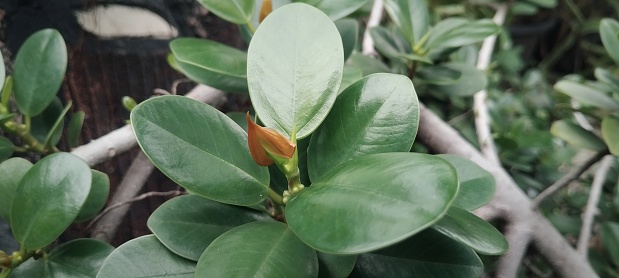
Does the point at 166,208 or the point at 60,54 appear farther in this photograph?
the point at 60,54

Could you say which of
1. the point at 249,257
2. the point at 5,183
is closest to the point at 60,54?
the point at 5,183

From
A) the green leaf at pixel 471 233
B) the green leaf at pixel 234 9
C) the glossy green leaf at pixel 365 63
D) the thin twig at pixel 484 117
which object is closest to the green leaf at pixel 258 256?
the green leaf at pixel 471 233

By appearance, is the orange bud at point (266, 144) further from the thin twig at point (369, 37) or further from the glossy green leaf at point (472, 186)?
the thin twig at point (369, 37)

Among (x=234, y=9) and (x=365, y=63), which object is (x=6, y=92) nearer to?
(x=234, y=9)

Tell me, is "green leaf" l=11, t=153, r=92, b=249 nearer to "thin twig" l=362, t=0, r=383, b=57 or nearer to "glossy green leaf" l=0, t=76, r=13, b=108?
"glossy green leaf" l=0, t=76, r=13, b=108

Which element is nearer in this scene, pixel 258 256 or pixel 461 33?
pixel 258 256

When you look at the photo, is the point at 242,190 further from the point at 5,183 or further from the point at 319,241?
the point at 5,183

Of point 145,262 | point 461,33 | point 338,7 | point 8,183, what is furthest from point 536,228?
point 8,183
